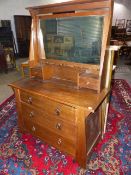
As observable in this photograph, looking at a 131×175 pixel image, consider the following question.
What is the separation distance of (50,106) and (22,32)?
18.9 feet

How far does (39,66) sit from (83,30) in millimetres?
610

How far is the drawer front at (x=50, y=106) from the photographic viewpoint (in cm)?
134

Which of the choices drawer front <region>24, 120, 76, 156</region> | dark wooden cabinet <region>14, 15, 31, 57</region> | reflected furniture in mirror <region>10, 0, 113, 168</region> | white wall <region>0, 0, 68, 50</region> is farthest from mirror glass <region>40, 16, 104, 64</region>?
white wall <region>0, 0, 68, 50</region>

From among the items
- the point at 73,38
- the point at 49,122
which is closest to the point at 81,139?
the point at 49,122

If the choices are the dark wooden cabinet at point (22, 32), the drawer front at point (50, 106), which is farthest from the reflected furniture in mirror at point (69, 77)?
the dark wooden cabinet at point (22, 32)

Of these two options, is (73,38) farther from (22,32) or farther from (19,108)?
(22,32)

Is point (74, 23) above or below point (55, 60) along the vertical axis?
above

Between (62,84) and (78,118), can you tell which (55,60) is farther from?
(78,118)

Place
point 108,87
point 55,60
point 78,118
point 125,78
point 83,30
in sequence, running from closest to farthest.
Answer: point 78,118 → point 83,30 → point 108,87 → point 55,60 → point 125,78

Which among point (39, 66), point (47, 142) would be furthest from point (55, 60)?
point (47, 142)

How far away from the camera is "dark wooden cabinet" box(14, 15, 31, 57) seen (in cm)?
624

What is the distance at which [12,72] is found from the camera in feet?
15.1

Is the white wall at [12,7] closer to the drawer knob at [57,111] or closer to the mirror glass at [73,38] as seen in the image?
the mirror glass at [73,38]

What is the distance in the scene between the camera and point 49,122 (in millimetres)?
1550
